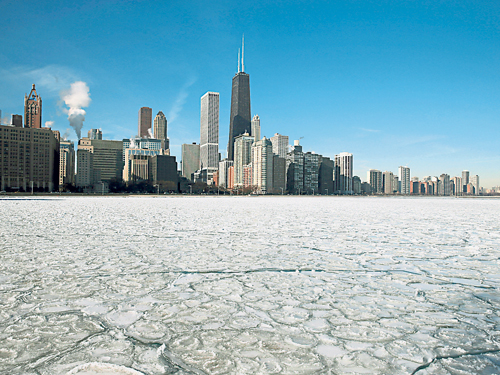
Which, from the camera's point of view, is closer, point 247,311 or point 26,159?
point 247,311

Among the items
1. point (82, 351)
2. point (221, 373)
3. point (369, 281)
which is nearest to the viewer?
point (221, 373)

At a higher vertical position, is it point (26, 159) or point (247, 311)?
point (26, 159)

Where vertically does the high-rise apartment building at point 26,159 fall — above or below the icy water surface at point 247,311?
above

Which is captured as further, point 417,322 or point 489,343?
point 417,322

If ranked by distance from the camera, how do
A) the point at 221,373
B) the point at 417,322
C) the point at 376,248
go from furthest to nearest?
1. the point at 376,248
2. the point at 417,322
3. the point at 221,373

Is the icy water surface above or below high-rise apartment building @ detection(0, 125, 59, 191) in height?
below

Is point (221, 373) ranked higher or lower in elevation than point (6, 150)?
lower

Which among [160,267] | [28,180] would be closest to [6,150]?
[28,180]

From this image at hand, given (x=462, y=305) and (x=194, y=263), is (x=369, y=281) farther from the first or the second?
(x=194, y=263)

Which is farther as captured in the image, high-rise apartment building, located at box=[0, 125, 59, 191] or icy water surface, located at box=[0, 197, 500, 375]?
high-rise apartment building, located at box=[0, 125, 59, 191]

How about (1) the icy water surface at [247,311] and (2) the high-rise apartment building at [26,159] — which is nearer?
(1) the icy water surface at [247,311]
